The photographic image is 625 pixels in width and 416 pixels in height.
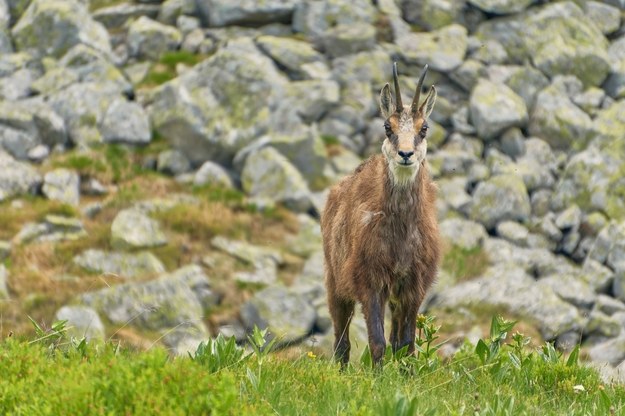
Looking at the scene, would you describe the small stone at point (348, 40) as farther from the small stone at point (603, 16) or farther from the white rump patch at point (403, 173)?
the white rump patch at point (403, 173)

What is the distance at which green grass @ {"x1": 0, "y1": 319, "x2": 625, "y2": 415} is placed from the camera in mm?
5715

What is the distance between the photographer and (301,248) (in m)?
28.4

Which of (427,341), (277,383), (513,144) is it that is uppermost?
(277,383)

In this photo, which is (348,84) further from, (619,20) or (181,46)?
(619,20)

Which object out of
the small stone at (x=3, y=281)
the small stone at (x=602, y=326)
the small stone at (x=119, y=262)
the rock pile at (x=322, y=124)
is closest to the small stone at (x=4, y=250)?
the rock pile at (x=322, y=124)

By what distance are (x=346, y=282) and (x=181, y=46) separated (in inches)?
1029

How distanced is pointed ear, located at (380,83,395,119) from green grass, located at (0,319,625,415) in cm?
275

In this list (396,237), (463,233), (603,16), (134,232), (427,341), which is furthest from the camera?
A: (603,16)

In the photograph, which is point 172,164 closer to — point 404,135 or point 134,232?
point 134,232

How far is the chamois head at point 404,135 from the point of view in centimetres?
1038

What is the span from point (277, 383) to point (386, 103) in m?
4.71

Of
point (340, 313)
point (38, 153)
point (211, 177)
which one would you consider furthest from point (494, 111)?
point (340, 313)

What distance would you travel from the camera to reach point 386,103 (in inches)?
434

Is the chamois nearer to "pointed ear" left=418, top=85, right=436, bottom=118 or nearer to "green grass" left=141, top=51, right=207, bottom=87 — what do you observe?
"pointed ear" left=418, top=85, right=436, bottom=118
